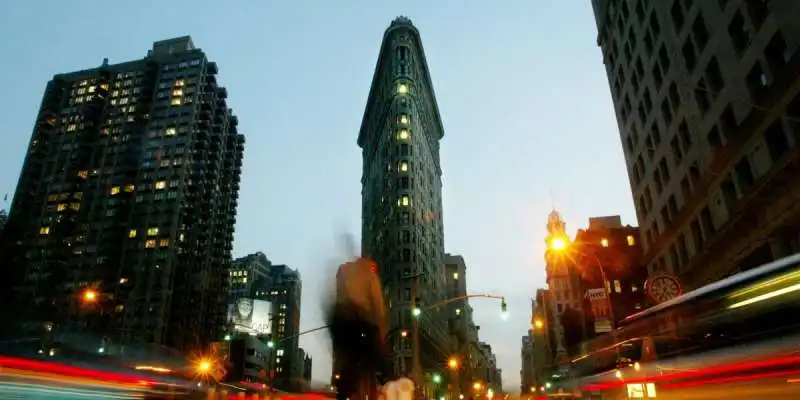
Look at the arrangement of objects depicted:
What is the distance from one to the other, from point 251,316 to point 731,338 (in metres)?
143

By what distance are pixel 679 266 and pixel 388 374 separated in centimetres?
2647

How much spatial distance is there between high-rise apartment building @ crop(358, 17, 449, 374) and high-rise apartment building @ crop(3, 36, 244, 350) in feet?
141

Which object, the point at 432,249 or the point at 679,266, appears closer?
the point at 679,266

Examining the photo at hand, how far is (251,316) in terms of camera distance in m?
139

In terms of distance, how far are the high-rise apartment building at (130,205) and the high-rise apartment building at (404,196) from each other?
43.0 metres

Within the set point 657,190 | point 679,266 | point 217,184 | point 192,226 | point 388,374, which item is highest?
point 217,184

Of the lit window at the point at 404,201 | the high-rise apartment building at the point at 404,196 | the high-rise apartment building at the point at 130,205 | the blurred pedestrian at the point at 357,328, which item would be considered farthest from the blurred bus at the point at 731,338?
the high-rise apartment building at the point at 130,205

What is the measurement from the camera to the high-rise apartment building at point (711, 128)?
23.2 meters

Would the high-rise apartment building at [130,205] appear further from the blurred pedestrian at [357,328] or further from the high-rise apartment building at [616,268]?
the blurred pedestrian at [357,328]

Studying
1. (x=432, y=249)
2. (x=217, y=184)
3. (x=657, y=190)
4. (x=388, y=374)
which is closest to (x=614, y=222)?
(x=432, y=249)

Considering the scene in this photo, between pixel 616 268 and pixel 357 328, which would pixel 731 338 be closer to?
pixel 357 328

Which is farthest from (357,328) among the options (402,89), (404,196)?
(402,89)

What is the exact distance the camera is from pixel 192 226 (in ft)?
414

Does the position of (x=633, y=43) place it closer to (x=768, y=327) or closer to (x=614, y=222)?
(x=768, y=327)
